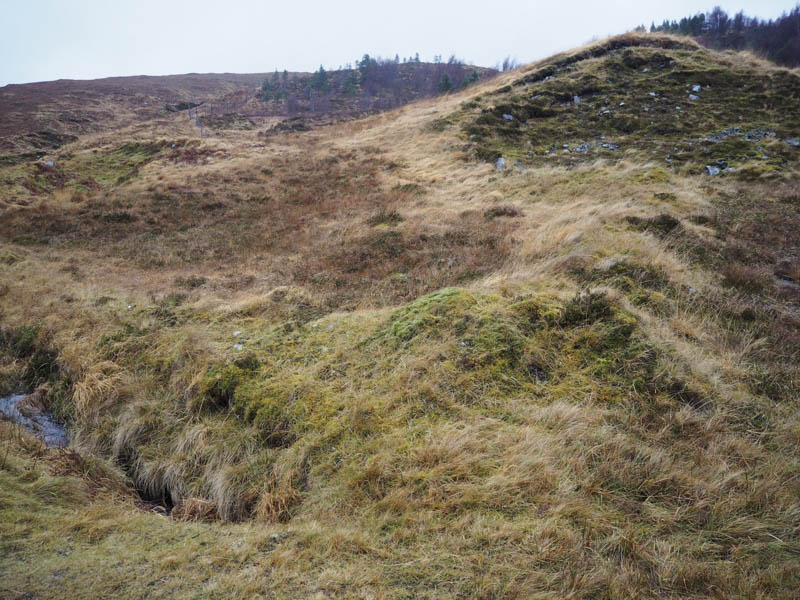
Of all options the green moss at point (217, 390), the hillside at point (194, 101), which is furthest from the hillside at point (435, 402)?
the hillside at point (194, 101)

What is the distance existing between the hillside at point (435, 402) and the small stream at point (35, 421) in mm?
197

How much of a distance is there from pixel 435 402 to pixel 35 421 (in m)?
6.30

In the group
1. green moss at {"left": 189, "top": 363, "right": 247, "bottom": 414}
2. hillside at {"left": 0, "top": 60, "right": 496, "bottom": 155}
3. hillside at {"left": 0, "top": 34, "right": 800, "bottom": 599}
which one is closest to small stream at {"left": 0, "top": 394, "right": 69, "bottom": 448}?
hillside at {"left": 0, "top": 34, "right": 800, "bottom": 599}

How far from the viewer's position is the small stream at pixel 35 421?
557cm

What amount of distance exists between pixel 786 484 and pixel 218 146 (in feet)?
104

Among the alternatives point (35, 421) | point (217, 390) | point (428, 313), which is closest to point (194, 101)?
point (35, 421)

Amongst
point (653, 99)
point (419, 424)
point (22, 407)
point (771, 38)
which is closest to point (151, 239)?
point (22, 407)

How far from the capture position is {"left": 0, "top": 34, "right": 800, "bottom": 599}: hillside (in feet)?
9.38

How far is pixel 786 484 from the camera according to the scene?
129 inches

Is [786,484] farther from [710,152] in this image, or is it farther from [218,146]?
[218,146]

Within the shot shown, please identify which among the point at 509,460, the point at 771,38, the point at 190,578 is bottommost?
the point at 190,578

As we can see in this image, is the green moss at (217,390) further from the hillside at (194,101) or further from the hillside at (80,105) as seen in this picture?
the hillside at (80,105)

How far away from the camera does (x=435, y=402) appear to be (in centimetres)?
449

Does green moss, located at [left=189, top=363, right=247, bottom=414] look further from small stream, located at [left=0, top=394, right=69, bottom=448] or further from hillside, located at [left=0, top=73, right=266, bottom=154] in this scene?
hillside, located at [left=0, top=73, right=266, bottom=154]
